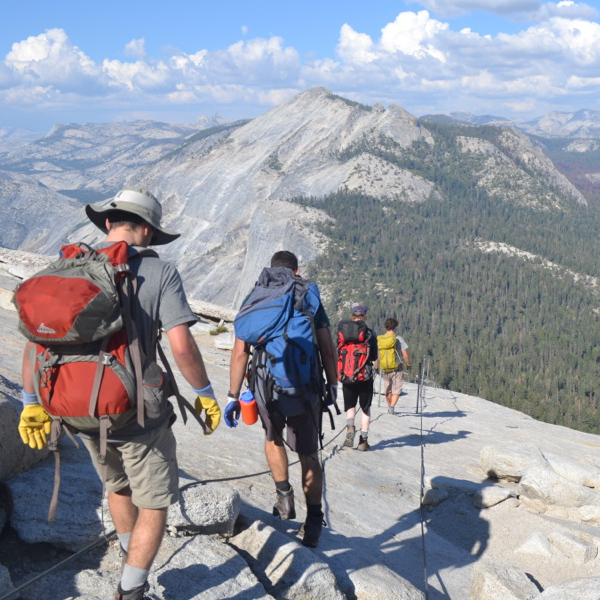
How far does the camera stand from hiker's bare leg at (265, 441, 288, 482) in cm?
721

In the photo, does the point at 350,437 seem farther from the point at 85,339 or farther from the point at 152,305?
the point at 85,339

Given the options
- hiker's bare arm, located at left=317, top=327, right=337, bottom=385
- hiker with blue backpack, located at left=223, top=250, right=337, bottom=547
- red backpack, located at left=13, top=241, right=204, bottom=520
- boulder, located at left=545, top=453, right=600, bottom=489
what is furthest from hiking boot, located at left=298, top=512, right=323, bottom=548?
boulder, located at left=545, top=453, right=600, bottom=489

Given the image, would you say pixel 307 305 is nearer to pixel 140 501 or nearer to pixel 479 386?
pixel 140 501

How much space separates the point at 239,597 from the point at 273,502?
285 cm

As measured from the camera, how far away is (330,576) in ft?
19.8

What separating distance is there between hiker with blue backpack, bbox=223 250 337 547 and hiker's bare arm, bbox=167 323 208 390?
1.78 m

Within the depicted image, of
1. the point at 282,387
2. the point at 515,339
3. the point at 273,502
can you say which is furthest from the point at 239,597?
the point at 515,339

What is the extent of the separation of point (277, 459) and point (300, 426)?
Answer: 727mm

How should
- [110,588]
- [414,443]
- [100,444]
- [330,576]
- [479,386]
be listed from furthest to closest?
[479,386] → [414,443] → [330,576] → [110,588] → [100,444]

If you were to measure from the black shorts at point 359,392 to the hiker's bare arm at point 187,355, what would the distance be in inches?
289

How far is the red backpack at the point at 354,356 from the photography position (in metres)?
11.6

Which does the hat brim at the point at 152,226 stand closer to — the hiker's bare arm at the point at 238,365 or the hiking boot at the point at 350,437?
the hiker's bare arm at the point at 238,365

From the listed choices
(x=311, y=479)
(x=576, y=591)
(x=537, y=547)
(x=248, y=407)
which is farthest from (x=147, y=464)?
(x=537, y=547)

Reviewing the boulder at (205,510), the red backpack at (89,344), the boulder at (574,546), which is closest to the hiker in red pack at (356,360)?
the boulder at (574,546)
